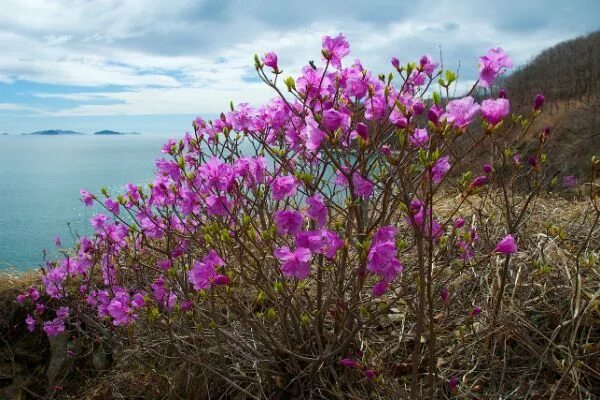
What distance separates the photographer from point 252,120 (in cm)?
243

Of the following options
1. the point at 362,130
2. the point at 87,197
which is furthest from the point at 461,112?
the point at 87,197

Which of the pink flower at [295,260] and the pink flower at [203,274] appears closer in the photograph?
the pink flower at [295,260]

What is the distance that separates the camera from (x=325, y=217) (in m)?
1.78

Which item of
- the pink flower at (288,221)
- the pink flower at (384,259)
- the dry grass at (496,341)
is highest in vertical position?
the pink flower at (288,221)

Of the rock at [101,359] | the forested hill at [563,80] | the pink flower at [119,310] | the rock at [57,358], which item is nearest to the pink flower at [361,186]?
the pink flower at [119,310]

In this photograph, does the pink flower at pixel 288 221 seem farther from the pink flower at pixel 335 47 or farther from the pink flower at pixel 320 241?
the pink flower at pixel 335 47

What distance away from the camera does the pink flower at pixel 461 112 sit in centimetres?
147

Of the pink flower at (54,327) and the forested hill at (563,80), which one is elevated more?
the forested hill at (563,80)

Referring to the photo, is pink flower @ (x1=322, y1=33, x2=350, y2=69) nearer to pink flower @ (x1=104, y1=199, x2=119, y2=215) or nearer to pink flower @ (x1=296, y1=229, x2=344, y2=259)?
pink flower @ (x1=296, y1=229, x2=344, y2=259)

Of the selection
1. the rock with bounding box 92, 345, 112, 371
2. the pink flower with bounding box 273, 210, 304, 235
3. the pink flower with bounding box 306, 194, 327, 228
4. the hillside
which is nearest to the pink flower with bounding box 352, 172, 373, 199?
the pink flower with bounding box 306, 194, 327, 228

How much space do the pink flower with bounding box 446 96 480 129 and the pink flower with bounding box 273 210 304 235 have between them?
0.63 meters

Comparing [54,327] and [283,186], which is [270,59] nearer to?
[283,186]

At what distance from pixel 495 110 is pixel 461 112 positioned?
102 mm

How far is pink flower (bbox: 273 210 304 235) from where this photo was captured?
1.67m
